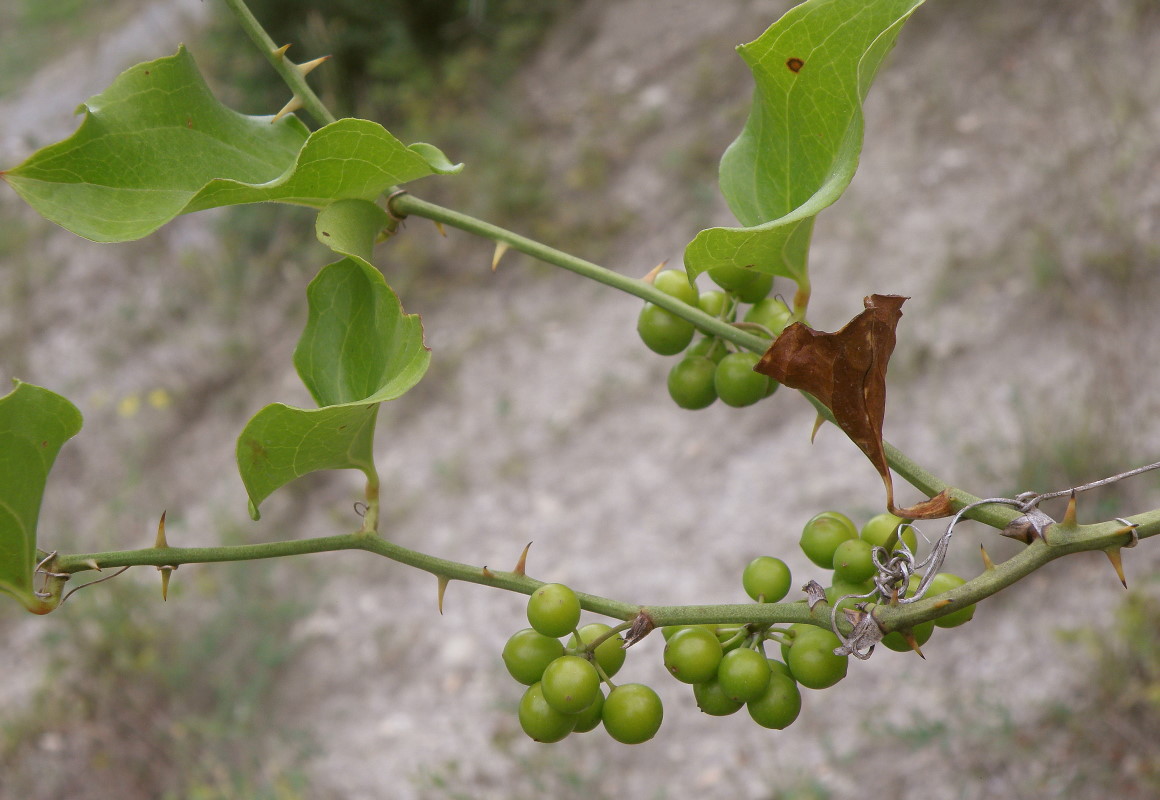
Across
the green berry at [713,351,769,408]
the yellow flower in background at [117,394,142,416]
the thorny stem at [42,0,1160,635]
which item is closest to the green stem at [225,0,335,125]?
the thorny stem at [42,0,1160,635]

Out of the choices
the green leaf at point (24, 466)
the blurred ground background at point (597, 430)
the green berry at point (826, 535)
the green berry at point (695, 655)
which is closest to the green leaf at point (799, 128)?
the green berry at point (826, 535)

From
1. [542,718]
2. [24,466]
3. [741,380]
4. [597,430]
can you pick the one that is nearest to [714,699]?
[542,718]

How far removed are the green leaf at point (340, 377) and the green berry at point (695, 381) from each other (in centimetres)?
32

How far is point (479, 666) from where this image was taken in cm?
370

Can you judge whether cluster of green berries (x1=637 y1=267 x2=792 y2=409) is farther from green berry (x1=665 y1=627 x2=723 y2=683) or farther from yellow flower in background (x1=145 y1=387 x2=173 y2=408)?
yellow flower in background (x1=145 y1=387 x2=173 y2=408)

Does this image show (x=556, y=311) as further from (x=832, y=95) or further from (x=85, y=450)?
(x=832, y=95)

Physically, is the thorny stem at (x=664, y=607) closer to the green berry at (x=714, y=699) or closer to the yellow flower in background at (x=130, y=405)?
the green berry at (x=714, y=699)

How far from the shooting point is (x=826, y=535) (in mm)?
910

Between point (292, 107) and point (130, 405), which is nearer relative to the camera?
point (292, 107)

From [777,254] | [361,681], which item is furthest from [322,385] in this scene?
[361,681]

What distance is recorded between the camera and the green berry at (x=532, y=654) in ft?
2.91

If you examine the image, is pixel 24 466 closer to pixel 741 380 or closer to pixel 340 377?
pixel 340 377

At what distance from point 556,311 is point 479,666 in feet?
5.94

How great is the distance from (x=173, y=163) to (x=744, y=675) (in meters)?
0.70
